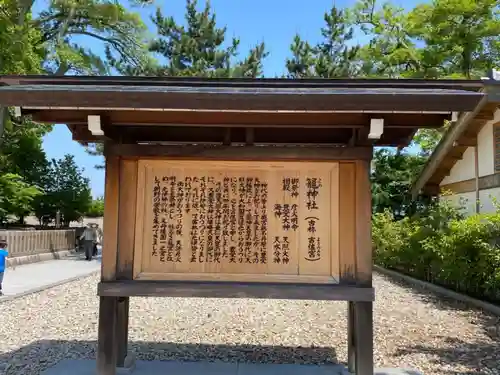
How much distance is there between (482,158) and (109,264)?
12130mm

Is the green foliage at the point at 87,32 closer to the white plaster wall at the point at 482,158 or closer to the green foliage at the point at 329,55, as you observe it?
the green foliage at the point at 329,55

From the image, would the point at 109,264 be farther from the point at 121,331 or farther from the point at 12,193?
the point at 12,193

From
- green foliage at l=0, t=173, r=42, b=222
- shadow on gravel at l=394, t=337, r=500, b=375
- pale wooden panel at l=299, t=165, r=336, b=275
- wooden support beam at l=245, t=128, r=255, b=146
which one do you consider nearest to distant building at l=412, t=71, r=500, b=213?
shadow on gravel at l=394, t=337, r=500, b=375

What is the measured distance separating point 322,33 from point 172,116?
80.5 feet

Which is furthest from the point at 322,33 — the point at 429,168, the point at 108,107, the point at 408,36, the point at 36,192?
the point at 108,107

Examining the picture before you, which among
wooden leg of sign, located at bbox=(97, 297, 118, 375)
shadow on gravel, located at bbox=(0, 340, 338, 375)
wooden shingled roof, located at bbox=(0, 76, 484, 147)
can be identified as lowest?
shadow on gravel, located at bbox=(0, 340, 338, 375)

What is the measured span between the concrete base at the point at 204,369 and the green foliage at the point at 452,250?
16.8 ft

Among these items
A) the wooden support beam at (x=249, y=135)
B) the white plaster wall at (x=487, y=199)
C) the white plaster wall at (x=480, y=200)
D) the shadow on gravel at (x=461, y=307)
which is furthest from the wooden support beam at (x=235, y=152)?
the white plaster wall at (x=487, y=199)

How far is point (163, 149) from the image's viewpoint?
5.14 meters

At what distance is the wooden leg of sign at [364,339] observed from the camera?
5.02 metres

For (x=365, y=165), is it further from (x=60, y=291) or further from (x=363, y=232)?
(x=60, y=291)

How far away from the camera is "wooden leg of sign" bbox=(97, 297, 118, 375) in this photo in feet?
16.6

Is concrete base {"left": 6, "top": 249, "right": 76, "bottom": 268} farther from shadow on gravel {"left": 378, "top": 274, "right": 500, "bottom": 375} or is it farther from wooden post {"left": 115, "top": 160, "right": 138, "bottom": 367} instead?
shadow on gravel {"left": 378, "top": 274, "right": 500, "bottom": 375}

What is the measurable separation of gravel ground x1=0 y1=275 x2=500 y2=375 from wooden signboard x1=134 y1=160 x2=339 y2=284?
1.94 metres
